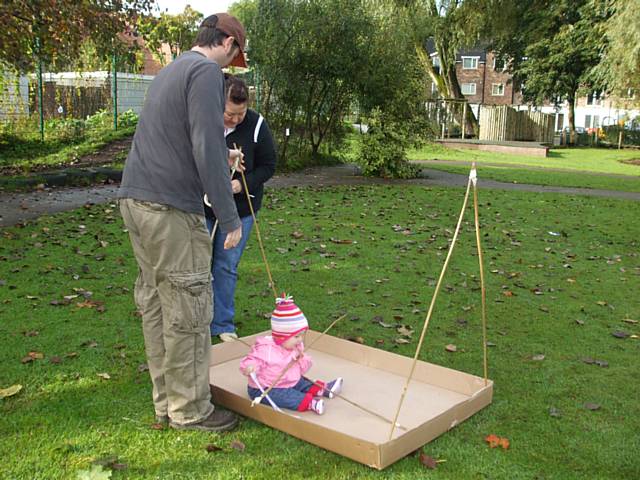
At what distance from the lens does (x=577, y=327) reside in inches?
232

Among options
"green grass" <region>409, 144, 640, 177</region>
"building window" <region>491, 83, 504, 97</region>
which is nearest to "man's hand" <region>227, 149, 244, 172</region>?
"green grass" <region>409, 144, 640, 177</region>

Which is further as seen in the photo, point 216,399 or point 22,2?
point 22,2

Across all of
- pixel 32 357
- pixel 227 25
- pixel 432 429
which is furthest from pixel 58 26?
pixel 432 429

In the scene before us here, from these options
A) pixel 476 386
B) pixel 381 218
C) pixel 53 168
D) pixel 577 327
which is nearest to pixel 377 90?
pixel 381 218

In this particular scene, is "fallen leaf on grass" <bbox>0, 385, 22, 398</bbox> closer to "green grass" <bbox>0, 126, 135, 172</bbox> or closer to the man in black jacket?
the man in black jacket

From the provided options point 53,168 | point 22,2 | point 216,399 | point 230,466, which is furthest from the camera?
point 53,168

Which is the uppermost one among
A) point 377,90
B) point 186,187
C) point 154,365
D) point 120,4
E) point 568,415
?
point 120,4

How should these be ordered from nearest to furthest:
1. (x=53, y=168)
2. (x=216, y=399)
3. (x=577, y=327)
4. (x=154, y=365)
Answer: (x=154, y=365) → (x=216, y=399) → (x=577, y=327) → (x=53, y=168)

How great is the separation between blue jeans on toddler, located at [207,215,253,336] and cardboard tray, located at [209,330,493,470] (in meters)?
0.39

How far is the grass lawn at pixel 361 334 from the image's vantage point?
351cm

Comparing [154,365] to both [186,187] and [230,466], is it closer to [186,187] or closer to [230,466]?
[230,466]

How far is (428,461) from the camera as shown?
3500mm

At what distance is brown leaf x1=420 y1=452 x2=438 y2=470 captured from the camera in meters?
3.47

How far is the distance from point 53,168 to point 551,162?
1860 cm
